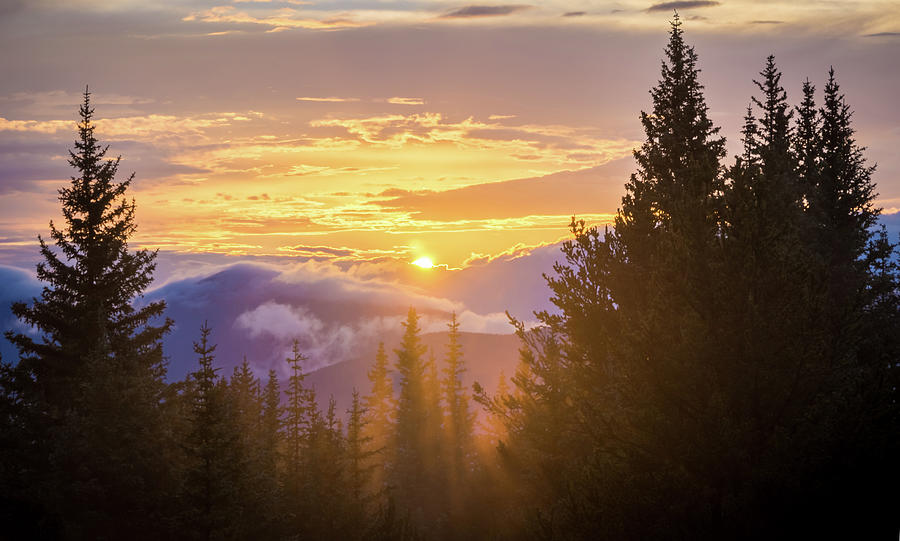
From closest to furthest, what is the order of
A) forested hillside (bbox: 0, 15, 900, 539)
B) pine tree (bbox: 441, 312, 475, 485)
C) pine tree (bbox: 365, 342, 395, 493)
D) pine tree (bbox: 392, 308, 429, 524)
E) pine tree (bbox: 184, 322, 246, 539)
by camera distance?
forested hillside (bbox: 0, 15, 900, 539), pine tree (bbox: 184, 322, 246, 539), pine tree (bbox: 392, 308, 429, 524), pine tree (bbox: 441, 312, 475, 485), pine tree (bbox: 365, 342, 395, 493)

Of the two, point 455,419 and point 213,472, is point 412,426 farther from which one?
point 213,472

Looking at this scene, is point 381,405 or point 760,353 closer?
point 760,353

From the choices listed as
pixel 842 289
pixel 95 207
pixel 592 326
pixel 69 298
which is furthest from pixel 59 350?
pixel 842 289

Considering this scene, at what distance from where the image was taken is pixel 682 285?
12328 millimetres

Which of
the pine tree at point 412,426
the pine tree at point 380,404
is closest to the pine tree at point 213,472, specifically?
the pine tree at point 412,426

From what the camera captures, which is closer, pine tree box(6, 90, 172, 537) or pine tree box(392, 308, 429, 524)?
pine tree box(6, 90, 172, 537)

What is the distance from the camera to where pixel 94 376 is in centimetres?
2184

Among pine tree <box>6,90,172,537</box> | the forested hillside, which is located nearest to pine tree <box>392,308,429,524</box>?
the forested hillside

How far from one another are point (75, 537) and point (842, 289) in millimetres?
31528

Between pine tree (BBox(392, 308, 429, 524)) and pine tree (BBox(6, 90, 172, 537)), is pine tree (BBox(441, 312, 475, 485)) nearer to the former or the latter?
pine tree (BBox(392, 308, 429, 524))

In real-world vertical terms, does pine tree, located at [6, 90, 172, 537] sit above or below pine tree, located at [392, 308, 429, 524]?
above

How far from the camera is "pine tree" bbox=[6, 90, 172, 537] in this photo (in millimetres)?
20656

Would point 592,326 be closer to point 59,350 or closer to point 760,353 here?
point 760,353

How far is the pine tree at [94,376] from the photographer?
67.8 ft
